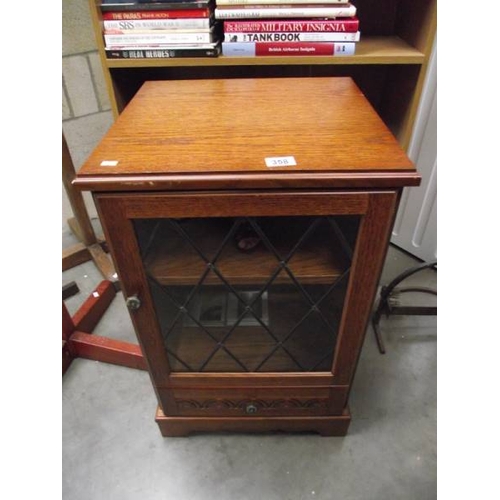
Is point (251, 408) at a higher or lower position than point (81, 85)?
lower

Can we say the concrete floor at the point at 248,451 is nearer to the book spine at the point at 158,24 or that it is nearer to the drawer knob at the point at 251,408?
the drawer knob at the point at 251,408

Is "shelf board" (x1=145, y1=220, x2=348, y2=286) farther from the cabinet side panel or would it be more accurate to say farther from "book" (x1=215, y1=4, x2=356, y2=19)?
"book" (x1=215, y1=4, x2=356, y2=19)

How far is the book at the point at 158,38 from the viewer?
32.8 inches

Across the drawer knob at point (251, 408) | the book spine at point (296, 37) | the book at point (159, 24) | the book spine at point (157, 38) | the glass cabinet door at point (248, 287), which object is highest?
the book at point (159, 24)

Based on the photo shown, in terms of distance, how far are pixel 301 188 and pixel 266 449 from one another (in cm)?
76

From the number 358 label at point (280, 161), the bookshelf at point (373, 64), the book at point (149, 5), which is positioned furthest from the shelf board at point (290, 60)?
the number 358 label at point (280, 161)

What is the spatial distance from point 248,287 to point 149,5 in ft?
2.15

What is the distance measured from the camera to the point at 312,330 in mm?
813

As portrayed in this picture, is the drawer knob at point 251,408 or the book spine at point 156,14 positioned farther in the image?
the drawer knob at point 251,408

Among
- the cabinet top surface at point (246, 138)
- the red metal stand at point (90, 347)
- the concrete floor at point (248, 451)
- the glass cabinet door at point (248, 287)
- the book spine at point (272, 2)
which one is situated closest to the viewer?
the cabinet top surface at point (246, 138)

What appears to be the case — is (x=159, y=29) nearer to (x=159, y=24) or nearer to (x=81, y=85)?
(x=159, y=24)

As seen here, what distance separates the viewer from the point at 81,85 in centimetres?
139

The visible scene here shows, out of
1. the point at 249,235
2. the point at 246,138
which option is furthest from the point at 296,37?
the point at 249,235

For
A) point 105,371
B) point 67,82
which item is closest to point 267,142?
point 105,371
